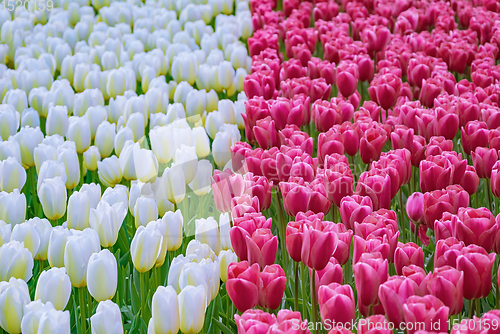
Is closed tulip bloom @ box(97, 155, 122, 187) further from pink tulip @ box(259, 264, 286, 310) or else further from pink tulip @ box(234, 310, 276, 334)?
pink tulip @ box(234, 310, 276, 334)

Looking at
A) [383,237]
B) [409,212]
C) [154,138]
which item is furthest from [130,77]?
[383,237]

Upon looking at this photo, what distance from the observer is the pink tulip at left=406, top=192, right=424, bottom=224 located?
2.00 m

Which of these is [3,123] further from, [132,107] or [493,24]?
[493,24]

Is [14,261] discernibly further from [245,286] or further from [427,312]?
[427,312]

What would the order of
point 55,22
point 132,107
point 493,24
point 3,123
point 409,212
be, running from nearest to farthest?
point 409,212 → point 3,123 → point 132,107 → point 493,24 → point 55,22

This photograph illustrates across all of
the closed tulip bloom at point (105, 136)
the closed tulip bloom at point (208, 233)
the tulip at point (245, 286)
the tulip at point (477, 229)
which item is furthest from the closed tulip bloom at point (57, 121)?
the tulip at point (477, 229)

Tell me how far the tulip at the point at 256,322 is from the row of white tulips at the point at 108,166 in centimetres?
26

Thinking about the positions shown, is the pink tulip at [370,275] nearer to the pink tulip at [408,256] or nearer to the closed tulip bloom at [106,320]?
the pink tulip at [408,256]

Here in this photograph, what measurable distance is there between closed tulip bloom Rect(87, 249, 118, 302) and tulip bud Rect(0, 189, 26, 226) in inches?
26.1

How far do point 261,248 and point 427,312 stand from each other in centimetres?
53

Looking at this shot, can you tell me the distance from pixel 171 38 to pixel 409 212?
11.5ft

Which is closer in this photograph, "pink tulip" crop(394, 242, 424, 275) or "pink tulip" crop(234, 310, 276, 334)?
"pink tulip" crop(234, 310, 276, 334)

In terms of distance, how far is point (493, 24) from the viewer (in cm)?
438

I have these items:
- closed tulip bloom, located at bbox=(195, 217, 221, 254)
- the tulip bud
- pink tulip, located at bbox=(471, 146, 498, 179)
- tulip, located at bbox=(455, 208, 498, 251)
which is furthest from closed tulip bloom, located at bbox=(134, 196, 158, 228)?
pink tulip, located at bbox=(471, 146, 498, 179)
